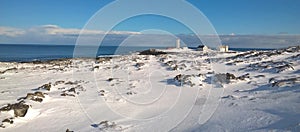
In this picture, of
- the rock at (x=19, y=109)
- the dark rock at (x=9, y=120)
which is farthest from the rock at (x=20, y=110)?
the dark rock at (x=9, y=120)

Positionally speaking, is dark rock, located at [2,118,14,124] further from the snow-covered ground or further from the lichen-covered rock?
the lichen-covered rock

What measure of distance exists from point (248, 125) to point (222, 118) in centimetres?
111

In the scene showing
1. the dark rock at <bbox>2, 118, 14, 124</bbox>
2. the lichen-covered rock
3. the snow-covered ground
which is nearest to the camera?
the snow-covered ground

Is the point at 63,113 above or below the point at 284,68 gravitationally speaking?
below

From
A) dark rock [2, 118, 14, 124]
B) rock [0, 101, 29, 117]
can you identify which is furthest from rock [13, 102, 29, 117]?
dark rock [2, 118, 14, 124]

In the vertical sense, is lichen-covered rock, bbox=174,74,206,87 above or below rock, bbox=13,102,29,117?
above

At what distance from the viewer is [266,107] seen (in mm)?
8414

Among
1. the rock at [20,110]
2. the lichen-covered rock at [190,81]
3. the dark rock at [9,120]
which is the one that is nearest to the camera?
the dark rock at [9,120]

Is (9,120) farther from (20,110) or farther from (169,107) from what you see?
(169,107)

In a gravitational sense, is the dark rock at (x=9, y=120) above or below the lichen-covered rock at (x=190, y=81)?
below

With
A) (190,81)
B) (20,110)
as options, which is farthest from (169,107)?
(20,110)

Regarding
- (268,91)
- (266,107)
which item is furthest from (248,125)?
(268,91)

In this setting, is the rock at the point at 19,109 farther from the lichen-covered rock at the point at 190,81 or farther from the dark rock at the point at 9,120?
the lichen-covered rock at the point at 190,81

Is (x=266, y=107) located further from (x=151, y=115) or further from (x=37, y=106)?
(x=37, y=106)
